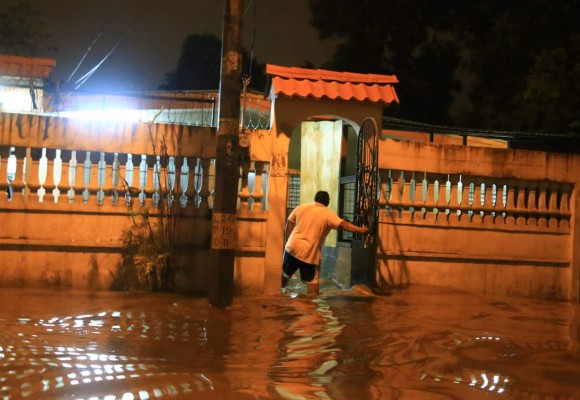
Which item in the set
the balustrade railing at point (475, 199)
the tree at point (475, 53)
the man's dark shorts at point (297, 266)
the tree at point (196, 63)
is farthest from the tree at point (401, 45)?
the man's dark shorts at point (297, 266)

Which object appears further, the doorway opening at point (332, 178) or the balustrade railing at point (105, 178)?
the doorway opening at point (332, 178)

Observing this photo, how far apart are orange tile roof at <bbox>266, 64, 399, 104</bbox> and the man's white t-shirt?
153 cm

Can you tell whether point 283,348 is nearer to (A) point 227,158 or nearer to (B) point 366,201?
(A) point 227,158

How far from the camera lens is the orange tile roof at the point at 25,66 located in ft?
27.0

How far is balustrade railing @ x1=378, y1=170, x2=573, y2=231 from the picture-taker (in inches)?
328

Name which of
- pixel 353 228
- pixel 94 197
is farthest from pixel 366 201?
pixel 94 197

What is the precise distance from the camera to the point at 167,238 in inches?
298

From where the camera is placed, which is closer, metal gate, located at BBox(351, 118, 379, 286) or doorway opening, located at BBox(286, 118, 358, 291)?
metal gate, located at BBox(351, 118, 379, 286)

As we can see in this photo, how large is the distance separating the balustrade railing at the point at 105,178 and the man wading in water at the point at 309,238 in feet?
1.96

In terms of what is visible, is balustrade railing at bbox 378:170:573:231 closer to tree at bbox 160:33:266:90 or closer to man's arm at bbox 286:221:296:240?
man's arm at bbox 286:221:296:240

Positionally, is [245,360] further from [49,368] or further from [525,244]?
[525,244]

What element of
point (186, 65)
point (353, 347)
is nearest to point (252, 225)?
point (353, 347)

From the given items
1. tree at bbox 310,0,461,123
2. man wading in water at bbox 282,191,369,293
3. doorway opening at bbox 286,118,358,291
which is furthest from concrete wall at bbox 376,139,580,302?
tree at bbox 310,0,461,123

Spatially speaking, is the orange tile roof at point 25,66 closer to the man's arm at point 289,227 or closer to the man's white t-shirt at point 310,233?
the man's arm at point 289,227
